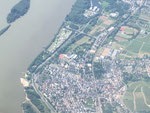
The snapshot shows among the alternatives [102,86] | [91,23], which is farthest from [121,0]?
[102,86]

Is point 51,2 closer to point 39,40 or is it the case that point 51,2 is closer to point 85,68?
point 39,40

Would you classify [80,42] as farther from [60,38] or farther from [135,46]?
[135,46]

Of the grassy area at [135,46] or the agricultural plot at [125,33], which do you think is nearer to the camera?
the grassy area at [135,46]

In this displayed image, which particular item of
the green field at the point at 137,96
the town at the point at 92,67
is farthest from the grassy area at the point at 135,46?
the green field at the point at 137,96

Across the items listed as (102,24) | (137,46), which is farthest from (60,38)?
(137,46)

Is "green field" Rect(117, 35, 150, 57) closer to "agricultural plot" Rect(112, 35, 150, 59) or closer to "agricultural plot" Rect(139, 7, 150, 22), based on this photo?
"agricultural plot" Rect(112, 35, 150, 59)

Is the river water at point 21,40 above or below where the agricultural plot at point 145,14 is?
above

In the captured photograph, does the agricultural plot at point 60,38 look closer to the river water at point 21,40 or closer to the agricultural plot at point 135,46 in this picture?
the river water at point 21,40
